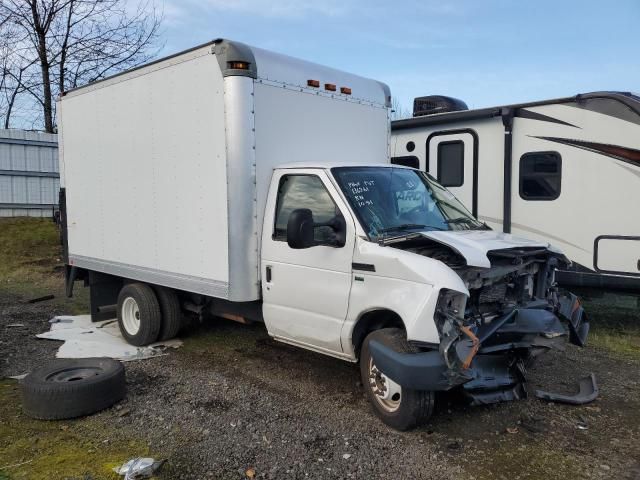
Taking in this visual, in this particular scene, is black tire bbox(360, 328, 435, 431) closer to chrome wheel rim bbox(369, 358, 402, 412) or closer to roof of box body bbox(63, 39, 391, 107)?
chrome wheel rim bbox(369, 358, 402, 412)

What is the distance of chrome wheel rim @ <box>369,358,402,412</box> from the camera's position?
462 centimetres

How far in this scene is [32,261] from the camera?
13.9 metres

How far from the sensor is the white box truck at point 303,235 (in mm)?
4438

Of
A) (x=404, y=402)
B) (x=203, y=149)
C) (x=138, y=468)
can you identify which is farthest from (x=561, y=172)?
(x=138, y=468)

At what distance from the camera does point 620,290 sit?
7.22m

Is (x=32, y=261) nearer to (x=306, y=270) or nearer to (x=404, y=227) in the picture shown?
(x=306, y=270)

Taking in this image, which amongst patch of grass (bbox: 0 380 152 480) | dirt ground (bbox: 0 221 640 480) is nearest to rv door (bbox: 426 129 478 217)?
dirt ground (bbox: 0 221 640 480)

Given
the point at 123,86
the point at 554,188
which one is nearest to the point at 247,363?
the point at 123,86

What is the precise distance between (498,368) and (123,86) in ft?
17.4

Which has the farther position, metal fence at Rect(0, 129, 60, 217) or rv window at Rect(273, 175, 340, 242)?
metal fence at Rect(0, 129, 60, 217)

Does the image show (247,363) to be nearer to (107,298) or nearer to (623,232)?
(107,298)

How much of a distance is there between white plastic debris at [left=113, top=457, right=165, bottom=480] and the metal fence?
12755mm

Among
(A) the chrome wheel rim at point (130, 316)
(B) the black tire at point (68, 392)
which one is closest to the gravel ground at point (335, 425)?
(B) the black tire at point (68, 392)

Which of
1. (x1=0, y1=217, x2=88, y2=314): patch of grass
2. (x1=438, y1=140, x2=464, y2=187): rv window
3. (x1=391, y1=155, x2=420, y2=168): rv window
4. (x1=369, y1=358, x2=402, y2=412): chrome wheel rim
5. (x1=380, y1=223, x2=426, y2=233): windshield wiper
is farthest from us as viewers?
(x1=0, y1=217, x2=88, y2=314): patch of grass
